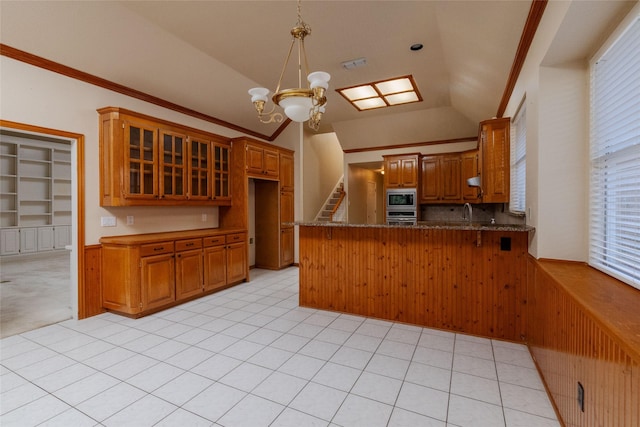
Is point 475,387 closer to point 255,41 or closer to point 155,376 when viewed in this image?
point 155,376

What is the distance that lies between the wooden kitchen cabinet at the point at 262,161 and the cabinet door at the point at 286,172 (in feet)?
0.48

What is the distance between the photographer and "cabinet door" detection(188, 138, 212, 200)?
4.51 meters

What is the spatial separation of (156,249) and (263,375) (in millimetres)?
2288

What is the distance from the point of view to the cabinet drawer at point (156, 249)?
356 centimetres

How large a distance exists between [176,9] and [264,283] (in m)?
3.98

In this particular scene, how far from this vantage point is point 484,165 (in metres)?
3.44

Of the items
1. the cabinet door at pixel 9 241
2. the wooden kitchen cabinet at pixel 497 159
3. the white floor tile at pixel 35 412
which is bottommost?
the white floor tile at pixel 35 412

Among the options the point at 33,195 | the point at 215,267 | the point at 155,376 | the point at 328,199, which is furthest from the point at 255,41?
the point at 33,195

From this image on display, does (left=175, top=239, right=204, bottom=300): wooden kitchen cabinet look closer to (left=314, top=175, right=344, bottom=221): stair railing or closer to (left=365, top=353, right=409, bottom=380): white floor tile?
(left=365, top=353, right=409, bottom=380): white floor tile

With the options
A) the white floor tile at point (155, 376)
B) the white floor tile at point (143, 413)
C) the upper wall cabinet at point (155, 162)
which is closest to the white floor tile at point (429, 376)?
the white floor tile at point (143, 413)

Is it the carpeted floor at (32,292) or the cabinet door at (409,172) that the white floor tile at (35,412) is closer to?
the carpeted floor at (32,292)

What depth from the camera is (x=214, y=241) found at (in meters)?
4.55

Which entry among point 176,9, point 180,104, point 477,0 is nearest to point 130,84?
point 180,104

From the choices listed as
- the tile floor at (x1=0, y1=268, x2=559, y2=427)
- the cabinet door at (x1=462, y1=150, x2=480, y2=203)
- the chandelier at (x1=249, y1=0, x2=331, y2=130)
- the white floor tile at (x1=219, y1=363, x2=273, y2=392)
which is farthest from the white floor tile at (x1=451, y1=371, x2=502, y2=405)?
the cabinet door at (x1=462, y1=150, x2=480, y2=203)
